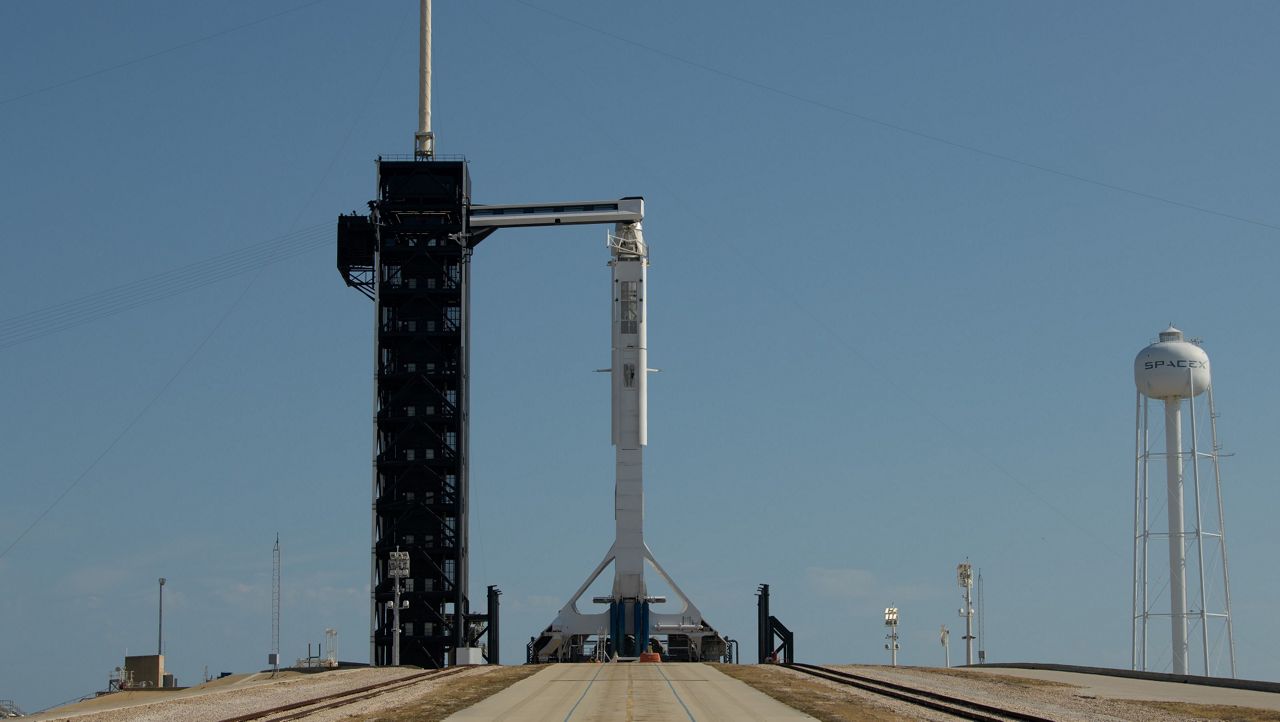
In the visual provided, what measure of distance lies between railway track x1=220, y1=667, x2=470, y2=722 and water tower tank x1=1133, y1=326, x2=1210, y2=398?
43.0 metres

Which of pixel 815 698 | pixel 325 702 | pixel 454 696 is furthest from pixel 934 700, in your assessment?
pixel 325 702

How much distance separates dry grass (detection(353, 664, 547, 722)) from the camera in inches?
1451

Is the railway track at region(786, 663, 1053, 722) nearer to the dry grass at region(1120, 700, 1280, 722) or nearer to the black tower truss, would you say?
the dry grass at region(1120, 700, 1280, 722)

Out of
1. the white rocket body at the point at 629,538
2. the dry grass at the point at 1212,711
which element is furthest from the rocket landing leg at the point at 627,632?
the dry grass at the point at 1212,711

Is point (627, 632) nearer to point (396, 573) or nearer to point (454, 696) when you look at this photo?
point (396, 573)

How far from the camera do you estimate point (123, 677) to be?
8962 centimetres

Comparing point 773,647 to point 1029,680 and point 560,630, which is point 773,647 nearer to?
point 560,630

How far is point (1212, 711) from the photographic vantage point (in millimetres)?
38625

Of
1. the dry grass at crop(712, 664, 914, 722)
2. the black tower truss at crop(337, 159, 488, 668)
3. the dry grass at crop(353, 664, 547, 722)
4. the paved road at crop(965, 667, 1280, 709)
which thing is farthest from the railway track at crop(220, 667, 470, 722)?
the black tower truss at crop(337, 159, 488, 668)

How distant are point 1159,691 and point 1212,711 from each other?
28.8ft

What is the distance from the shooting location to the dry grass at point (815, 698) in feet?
118

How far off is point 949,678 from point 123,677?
5427 cm

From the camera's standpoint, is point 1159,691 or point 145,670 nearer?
point 1159,691

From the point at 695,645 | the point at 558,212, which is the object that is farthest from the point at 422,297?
the point at 695,645
